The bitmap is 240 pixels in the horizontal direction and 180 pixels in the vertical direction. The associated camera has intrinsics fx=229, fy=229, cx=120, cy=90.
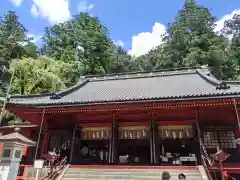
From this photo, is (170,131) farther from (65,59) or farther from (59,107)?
(65,59)

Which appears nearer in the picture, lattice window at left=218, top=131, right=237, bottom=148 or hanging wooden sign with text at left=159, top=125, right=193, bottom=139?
lattice window at left=218, top=131, right=237, bottom=148

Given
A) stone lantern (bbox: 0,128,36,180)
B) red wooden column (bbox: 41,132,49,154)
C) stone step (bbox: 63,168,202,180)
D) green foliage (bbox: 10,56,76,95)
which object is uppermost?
green foliage (bbox: 10,56,76,95)

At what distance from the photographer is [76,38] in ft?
123

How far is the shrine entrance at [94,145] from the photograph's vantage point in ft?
42.0

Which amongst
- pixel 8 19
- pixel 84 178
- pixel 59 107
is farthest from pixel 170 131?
pixel 8 19

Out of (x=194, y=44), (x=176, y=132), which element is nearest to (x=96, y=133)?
(x=176, y=132)

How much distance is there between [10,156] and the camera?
21.8 ft

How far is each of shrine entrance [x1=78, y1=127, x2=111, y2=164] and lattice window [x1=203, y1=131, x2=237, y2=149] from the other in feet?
16.8

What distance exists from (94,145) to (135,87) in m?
4.77

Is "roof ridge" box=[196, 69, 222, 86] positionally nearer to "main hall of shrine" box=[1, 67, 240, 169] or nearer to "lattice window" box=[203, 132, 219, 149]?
"main hall of shrine" box=[1, 67, 240, 169]

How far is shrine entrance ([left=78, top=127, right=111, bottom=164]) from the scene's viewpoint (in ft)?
42.0

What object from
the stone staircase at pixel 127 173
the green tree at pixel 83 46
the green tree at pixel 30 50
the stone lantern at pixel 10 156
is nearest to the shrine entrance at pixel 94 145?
the stone staircase at pixel 127 173

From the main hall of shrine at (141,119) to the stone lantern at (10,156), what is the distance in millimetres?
4311

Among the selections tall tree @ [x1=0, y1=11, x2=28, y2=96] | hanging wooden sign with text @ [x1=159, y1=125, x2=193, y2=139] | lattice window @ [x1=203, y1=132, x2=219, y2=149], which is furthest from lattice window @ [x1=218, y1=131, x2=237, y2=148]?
tall tree @ [x1=0, y1=11, x2=28, y2=96]
